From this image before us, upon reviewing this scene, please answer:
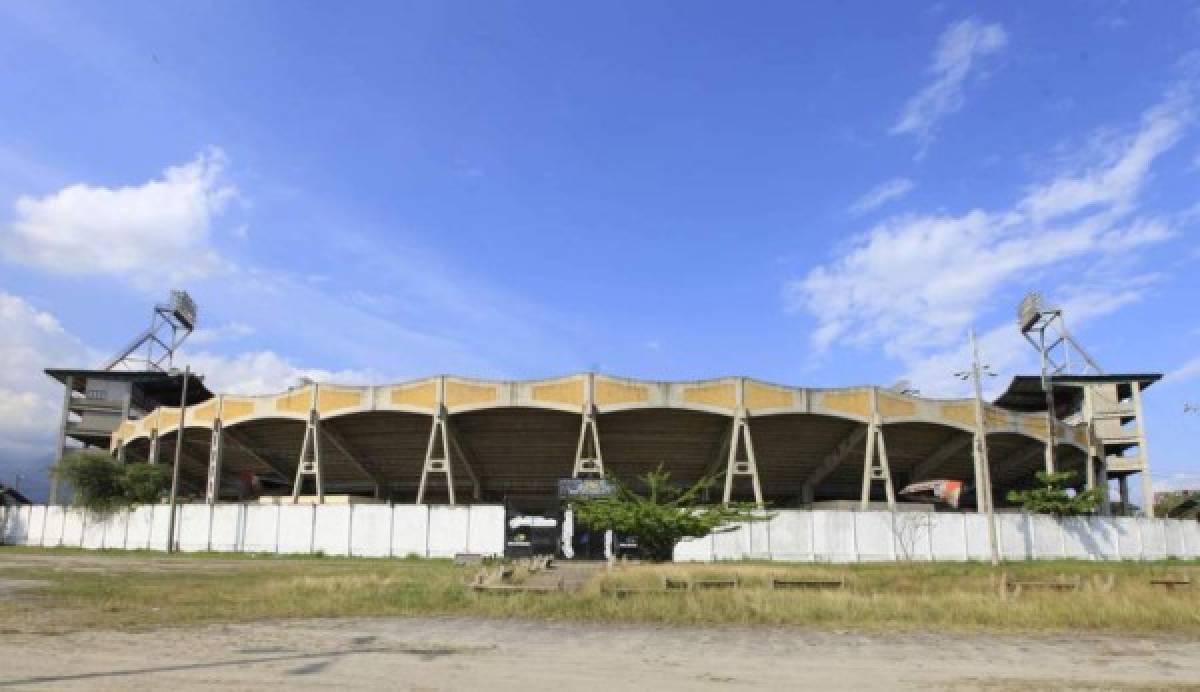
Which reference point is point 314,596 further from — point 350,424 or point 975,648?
point 350,424

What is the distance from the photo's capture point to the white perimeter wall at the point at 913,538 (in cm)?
4684

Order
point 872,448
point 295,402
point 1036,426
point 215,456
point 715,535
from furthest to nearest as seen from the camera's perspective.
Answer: point 1036,426, point 215,456, point 295,402, point 872,448, point 715,535

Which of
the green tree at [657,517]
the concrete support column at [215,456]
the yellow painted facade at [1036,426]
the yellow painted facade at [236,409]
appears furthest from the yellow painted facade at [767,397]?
the concrete support column at [215,456]

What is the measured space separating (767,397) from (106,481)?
44.2 m

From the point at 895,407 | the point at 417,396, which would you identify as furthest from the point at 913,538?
the point at 417,396

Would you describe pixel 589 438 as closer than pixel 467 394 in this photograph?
No

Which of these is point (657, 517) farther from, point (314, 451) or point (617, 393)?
point (314, 451)

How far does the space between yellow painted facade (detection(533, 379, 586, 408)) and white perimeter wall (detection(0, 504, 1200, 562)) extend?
12.1 metres

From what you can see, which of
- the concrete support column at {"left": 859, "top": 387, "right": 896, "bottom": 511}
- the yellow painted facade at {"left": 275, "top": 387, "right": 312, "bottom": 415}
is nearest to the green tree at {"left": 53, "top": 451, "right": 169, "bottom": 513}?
the yellow painted facade at {"left": 275, "top": 387, "right": 312, "bottom": 415}

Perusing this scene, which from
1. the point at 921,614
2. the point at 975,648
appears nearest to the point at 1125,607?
the point at 921,614

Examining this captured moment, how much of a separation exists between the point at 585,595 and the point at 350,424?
4899 cm

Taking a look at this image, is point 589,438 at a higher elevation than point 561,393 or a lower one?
lower

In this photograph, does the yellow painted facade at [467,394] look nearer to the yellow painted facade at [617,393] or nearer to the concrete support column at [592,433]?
the concrete support column at [592,433]

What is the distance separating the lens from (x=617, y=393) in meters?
59.0
